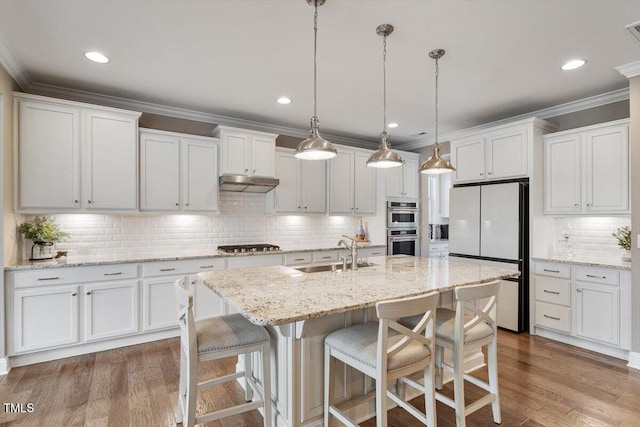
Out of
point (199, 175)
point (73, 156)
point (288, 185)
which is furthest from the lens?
point (288, 185)

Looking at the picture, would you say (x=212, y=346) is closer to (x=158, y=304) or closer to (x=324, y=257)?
(x=158, y=304)

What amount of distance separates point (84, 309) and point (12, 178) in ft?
4.39

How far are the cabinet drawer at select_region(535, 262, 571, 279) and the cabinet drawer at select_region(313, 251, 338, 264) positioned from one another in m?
2.48

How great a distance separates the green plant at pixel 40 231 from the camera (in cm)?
313

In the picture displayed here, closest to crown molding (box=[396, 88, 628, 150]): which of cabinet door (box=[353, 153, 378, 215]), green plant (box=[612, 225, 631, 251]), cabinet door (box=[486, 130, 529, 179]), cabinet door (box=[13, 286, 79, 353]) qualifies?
cabinet door (box=[486, 130, 529, 179])

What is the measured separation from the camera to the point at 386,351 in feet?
5.38

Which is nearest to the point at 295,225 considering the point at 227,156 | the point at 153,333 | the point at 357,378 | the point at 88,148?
the point at 227,156

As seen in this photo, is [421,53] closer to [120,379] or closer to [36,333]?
[120,379]

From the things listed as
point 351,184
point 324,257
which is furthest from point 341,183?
point 324,257

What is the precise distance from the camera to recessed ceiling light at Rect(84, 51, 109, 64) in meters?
2.73

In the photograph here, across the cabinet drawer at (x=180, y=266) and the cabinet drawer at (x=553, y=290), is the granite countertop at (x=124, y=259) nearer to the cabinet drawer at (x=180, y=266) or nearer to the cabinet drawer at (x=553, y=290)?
the cabinet drawer at (x=180, y=266)

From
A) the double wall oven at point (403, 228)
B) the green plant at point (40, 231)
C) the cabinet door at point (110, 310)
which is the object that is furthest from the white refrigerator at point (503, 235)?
the green plant at point (40, 231)

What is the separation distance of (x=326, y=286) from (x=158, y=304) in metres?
2.30

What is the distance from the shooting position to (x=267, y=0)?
210 centimetres
